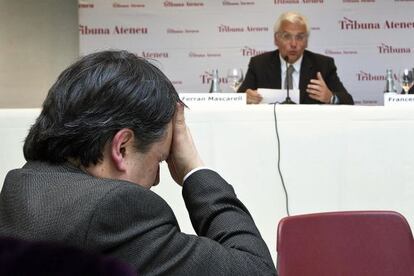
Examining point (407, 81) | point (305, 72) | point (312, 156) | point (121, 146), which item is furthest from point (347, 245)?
point (305, 72)

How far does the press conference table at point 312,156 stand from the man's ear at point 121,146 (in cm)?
164

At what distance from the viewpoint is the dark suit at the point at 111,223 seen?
74 centimetres

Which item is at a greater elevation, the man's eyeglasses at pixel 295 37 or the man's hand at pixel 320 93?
the man's eyeglasses at pixel 295 37

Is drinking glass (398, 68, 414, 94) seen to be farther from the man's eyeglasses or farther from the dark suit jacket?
the man's eyeglasses

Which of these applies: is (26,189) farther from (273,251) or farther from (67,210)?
(273,251)

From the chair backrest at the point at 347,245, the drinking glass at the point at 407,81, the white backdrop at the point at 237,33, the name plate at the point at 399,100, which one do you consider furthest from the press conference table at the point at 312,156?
the white backdrop at the point at 237,33

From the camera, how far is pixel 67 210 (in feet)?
2.45

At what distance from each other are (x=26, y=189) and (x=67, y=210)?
0.27 ft

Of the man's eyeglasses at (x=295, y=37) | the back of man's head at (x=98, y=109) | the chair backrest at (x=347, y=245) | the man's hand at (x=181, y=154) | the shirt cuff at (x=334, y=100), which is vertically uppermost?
the man's eyeglasses at (x=295, y=37)

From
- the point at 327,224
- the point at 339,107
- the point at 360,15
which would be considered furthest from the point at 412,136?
the point at 360,15

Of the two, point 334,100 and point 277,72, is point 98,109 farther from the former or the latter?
point 277,72

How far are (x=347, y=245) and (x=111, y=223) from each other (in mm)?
1131

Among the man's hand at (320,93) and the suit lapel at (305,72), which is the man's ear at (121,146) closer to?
the man's hand at (320,93)

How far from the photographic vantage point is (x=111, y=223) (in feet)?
2.46
